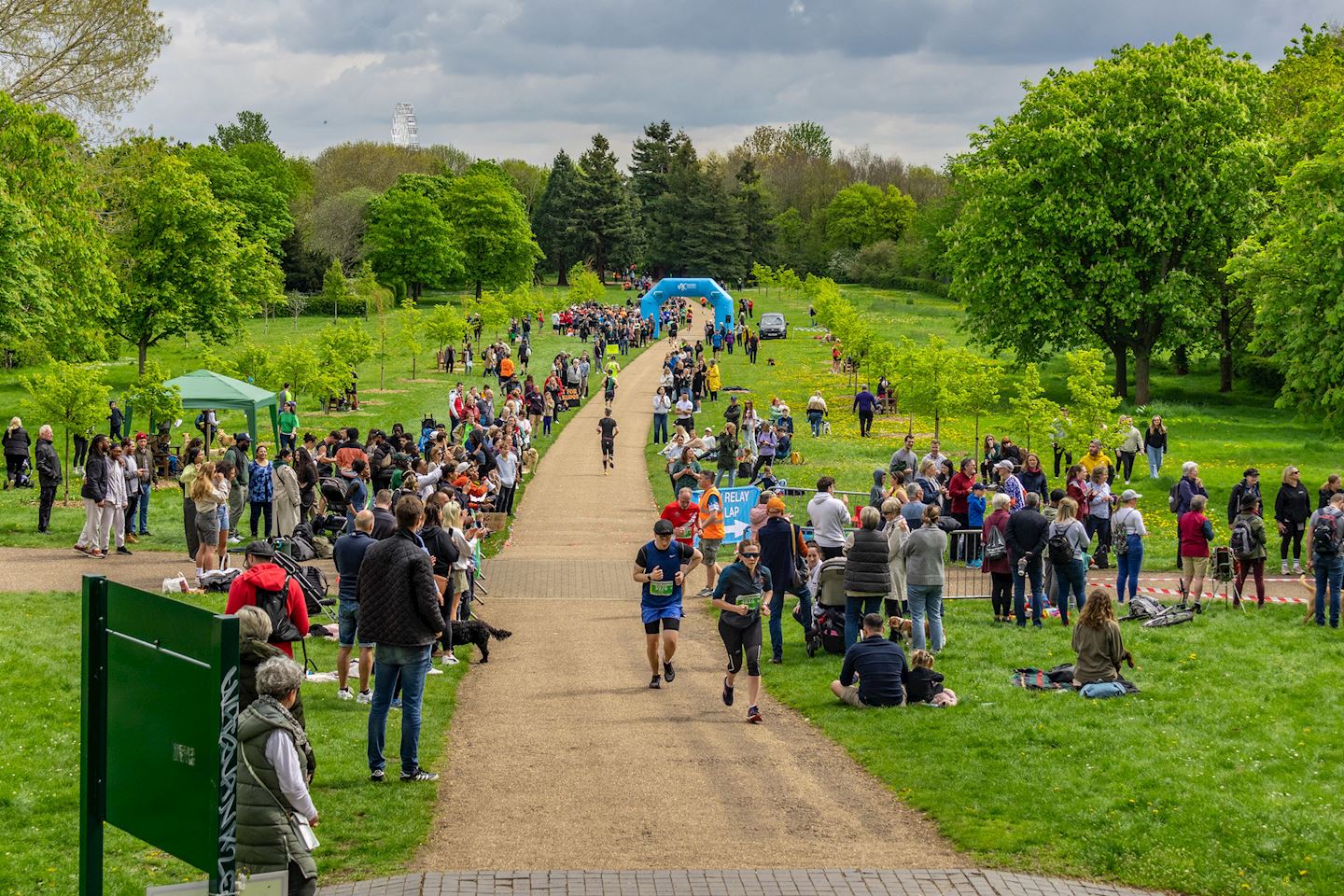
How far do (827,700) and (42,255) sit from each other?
104 feet

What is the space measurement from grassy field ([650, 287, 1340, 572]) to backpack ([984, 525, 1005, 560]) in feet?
19.9

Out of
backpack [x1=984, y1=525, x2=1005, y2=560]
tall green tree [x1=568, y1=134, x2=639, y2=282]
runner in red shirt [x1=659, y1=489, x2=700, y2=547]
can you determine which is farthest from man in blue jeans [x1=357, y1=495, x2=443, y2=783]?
tall green tree [x1=568, y1=134, x2=639, y2=282]

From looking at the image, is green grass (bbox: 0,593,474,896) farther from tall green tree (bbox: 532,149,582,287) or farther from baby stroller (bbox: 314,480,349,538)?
tall green tree (bbox: 532,149,582,287)

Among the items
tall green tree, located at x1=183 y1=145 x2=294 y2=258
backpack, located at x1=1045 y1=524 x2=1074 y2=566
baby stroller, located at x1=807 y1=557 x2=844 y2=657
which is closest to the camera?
baby stroller, located at x1=807 y1=557 x2=844 y2=657

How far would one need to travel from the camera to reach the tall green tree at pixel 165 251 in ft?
153

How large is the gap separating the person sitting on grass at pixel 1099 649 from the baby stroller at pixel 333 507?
1132 cm

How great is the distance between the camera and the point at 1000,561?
56.1ft

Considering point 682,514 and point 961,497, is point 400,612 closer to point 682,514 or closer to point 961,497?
point 682,514

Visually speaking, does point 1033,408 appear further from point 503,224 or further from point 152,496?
point 503,224

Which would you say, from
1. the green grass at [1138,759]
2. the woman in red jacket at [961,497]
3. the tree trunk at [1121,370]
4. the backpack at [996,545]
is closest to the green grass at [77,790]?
the green grass at [1138,759]

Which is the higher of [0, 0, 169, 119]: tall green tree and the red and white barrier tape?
[0, 0, 169, 119]: tall green tree

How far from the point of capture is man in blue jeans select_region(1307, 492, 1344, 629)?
17047 mm

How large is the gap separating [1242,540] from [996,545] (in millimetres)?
3592

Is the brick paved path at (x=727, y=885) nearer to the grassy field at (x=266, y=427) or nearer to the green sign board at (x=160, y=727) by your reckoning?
the green sign board at (x=160, y=727)
